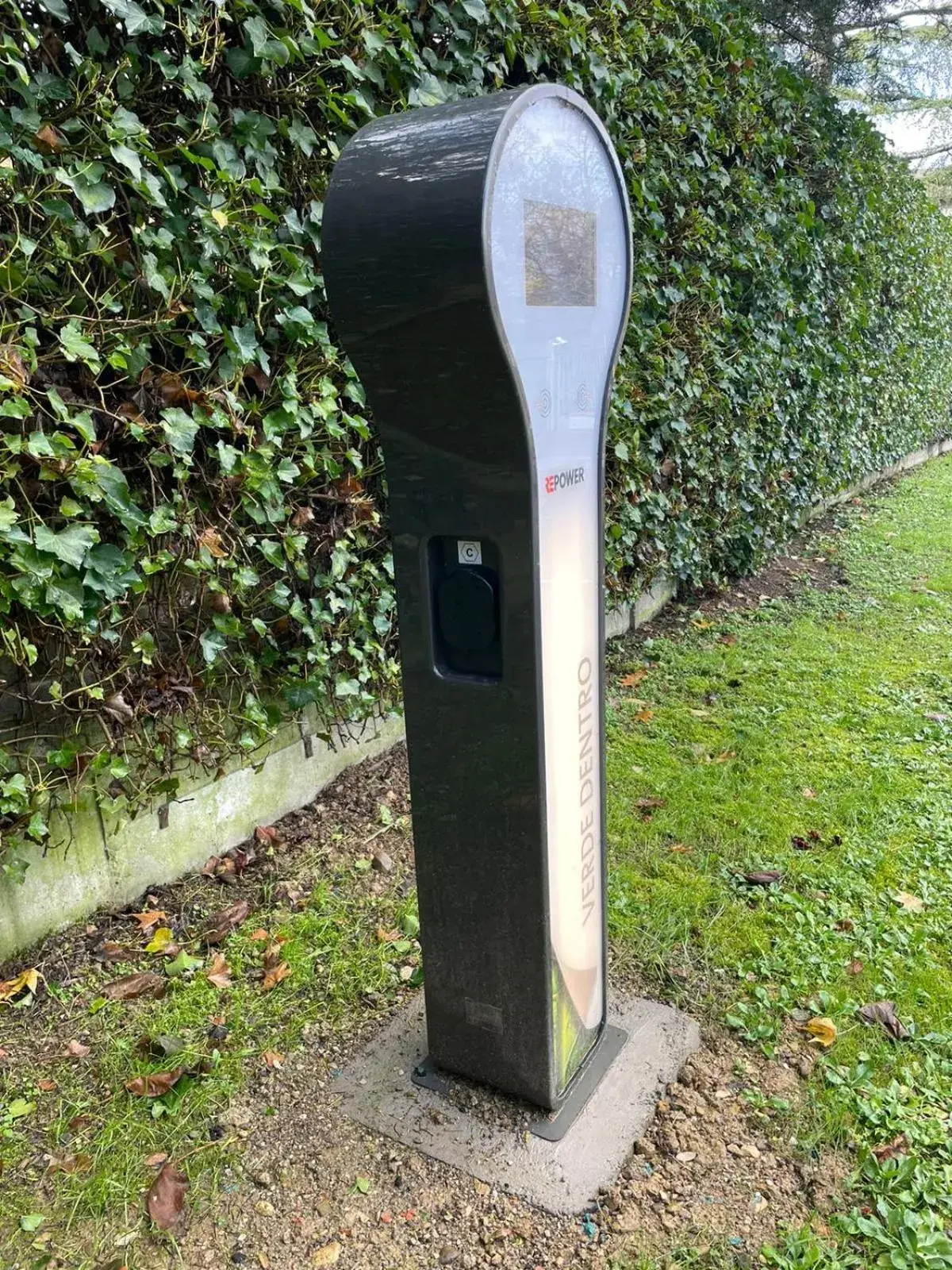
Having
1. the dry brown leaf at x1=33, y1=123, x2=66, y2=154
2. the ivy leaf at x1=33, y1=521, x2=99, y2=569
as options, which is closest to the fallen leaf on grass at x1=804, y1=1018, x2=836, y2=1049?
the ivy leaf at x1=33, y1=521, x2=99, y2=569

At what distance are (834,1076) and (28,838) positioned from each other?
2.29 m

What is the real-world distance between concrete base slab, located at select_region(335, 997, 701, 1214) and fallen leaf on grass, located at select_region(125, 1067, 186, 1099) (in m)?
0.43

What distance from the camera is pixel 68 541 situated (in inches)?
87.9

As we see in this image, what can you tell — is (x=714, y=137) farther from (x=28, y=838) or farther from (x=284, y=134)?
(x=28, y=838)

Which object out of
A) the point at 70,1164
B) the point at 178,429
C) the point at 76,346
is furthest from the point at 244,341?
the point at 70,1164

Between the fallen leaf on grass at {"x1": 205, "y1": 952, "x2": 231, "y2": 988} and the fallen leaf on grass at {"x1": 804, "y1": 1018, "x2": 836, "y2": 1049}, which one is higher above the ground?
the fallen leaf on grass at {"x1": 205, "y1": 952, "x2": 231, "y2": 988}

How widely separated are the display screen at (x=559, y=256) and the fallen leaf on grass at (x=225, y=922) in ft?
7.23

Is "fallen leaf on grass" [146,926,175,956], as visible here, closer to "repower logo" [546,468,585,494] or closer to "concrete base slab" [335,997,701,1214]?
"concrete base slab" [335,997,701,1214]

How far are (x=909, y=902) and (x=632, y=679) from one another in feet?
6.89

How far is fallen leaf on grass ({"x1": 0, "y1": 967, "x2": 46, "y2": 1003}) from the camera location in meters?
2.48

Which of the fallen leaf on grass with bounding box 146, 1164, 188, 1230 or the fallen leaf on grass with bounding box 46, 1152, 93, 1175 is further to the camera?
the fallen leaf on grass with bounding box 46, 1152, 93, 1175

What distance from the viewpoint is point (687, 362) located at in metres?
5.05

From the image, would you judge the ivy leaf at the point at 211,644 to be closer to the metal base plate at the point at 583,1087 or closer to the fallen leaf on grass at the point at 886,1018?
the metal base plate at the point at 583,1087

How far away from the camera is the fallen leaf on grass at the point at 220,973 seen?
2572mm
